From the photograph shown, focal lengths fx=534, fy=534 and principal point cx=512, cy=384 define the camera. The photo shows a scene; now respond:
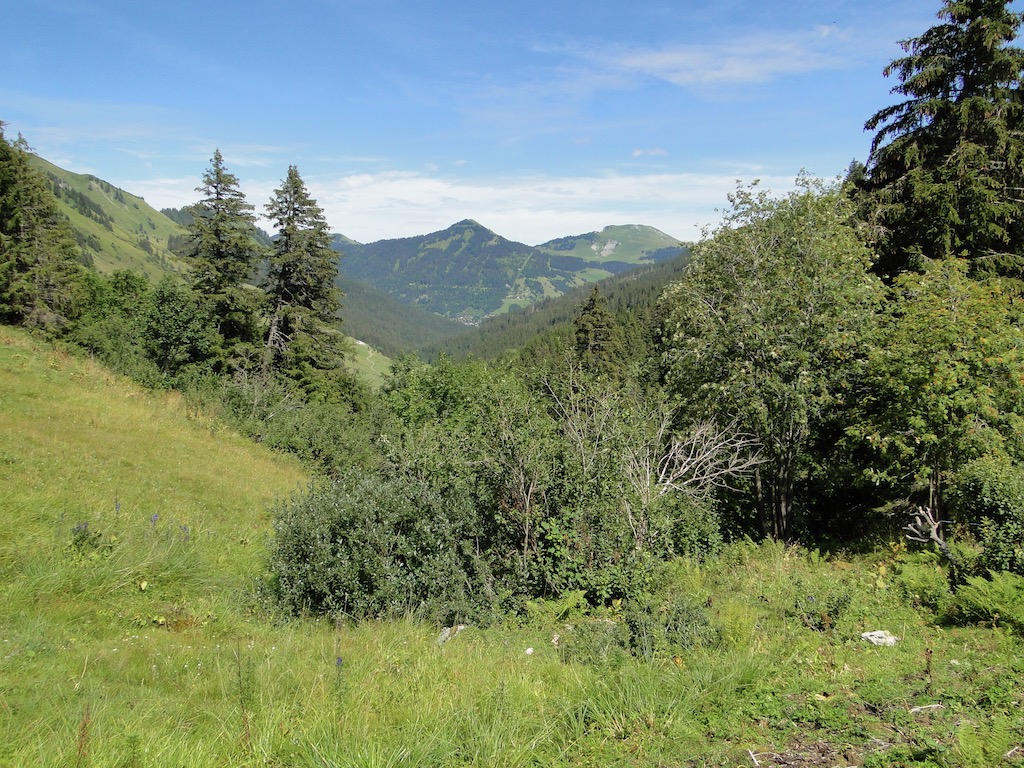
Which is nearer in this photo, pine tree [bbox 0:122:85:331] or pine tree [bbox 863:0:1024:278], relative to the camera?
pine tree [bbox 863:0:1024:278]

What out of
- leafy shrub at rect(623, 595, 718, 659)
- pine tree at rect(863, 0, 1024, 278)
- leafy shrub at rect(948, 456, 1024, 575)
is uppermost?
pine tree at rect(863, 0, 1024, 278)

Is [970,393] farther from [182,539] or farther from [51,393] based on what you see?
[51,393]

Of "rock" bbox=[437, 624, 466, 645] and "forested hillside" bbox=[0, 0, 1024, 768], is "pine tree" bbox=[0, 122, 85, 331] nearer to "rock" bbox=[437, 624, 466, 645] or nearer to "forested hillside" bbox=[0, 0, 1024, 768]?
"forested hillside" bbox=[0, 0, 1024, 768]

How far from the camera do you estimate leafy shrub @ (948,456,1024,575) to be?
21.8 feet

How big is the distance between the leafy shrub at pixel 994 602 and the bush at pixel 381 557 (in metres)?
5.50

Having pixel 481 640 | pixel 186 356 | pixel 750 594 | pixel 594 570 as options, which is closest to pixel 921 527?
pixel 750 594

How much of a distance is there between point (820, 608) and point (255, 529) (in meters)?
10.1

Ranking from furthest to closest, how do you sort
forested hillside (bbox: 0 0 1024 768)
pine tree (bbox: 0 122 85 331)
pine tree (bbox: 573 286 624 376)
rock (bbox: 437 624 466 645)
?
pine tree (bbox: 573 286 624 376) → pine tree (bbox: 0 122 85 331) → rock (bbox: 437 624 466 645) → forested hillside (bbox: 0 0 1024 768)

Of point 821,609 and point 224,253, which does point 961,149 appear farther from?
point 224,253

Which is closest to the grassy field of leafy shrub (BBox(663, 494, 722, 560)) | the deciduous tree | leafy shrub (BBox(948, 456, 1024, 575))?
leafy shrub (BBox(948, 456, 1024, 575))

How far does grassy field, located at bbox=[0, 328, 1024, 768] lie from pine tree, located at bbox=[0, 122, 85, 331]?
81.6ft

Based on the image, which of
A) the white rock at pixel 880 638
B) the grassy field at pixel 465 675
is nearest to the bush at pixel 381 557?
the grassy field at pixel 465 675

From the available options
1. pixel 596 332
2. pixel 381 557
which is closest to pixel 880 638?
pixel 381 557

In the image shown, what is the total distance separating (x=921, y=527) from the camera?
8766mm
